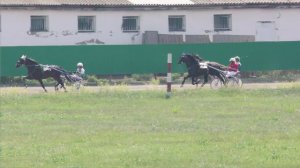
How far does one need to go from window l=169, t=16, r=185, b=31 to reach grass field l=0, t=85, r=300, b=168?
22.2m

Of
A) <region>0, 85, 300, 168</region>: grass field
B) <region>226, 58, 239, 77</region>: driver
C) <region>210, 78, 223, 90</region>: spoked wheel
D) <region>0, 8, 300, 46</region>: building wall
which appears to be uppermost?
<region>0, 8, 300, 46</region>: building wall

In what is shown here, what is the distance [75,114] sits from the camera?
23641 mm

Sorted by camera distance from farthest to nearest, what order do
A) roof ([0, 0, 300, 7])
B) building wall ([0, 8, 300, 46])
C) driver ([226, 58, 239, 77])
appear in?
roof ([0, 0, 300, 7]) < building wall ([0, 8, 300, 46]) < driver ([226, 58, 239, 77])

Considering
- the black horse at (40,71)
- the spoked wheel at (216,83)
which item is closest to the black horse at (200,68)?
the spoked wheel at (216,83)

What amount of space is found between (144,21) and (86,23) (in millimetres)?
3003

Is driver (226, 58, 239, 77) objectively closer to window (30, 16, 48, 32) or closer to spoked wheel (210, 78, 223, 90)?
spoked wheel (210, 78, 223, 90)

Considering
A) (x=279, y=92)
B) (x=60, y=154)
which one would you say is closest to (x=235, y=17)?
(x=279, y=92)

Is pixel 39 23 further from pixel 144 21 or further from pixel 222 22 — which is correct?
pixel 222 22

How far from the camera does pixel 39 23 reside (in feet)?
164

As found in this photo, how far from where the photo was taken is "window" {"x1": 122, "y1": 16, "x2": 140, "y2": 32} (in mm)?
51625

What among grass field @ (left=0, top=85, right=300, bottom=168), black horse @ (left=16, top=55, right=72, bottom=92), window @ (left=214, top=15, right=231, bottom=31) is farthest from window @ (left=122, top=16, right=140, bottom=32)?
grass field @ (left=0, top=85, right=300, bottom=168)

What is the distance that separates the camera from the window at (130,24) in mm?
51625

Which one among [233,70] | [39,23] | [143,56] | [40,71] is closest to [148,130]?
[40,71]

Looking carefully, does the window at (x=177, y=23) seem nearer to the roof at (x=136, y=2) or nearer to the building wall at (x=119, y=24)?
the building wall at (x=119, y=24)
